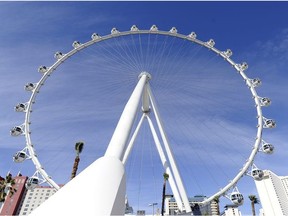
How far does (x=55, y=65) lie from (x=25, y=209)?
4299 inches

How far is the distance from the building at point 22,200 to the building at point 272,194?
10812 centimetres

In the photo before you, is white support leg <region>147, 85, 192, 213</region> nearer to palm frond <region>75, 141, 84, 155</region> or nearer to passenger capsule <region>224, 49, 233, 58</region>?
passenger capsule <region>224, 49, 233, 58</region>

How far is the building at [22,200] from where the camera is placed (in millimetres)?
107062

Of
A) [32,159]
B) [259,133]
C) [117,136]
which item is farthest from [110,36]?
[117,136]

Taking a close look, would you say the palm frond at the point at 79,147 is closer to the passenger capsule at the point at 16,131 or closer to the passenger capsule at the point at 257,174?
the passenger capsule at the point at 16,131

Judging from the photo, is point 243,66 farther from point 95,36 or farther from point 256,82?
point 95,36

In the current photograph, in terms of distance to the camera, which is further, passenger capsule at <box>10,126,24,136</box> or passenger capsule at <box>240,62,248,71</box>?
passenger capsule at <box>240,62,248,71</box>

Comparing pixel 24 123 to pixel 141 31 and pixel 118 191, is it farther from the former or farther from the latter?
pixel 118 191

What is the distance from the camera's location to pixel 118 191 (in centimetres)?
418

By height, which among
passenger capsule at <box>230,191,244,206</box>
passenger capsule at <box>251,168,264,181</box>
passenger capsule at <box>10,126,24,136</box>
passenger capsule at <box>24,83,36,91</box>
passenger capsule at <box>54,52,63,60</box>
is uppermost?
passenger capsule at <box>54,52,63,60</box>

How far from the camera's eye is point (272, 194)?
134m

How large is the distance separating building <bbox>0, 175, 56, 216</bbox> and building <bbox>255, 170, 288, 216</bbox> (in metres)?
108

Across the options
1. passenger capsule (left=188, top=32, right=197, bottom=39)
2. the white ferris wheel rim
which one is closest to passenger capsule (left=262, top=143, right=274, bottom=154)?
the white ferris wheel rim

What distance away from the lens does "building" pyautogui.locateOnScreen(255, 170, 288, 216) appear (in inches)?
5030
